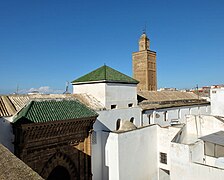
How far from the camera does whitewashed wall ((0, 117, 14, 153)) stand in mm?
7501

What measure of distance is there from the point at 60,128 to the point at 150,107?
9083 millimetres

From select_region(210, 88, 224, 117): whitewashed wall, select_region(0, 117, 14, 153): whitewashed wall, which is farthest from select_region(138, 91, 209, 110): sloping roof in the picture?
select_region(0, 117, 14, 153): whitewashed wall

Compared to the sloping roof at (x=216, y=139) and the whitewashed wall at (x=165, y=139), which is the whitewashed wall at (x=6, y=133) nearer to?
the whitewashed wall at (x=165, y=139)

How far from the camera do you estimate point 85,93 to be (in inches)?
547

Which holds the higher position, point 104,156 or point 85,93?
point 85,93

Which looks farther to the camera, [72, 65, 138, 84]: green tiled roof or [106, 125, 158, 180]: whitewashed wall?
[72, 65, 138, 84]: green tiled roof

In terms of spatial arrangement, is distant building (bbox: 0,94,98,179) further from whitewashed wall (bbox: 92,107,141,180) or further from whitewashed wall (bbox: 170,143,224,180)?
whitewashed wall (bbox: 170,143,224,180)

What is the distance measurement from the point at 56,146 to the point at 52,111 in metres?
1.52

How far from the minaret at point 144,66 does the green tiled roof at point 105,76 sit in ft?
45.5

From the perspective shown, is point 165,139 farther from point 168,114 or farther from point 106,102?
point 106,102

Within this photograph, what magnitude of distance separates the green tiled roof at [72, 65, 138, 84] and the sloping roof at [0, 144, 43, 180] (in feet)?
32.5

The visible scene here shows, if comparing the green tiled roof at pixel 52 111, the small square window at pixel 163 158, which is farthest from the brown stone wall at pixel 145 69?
the green tiled roof at pixel 52 111

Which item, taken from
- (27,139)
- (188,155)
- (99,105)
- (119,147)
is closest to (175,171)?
(188,155)

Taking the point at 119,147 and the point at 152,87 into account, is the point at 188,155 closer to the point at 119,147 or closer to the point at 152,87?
the point at 119,147
